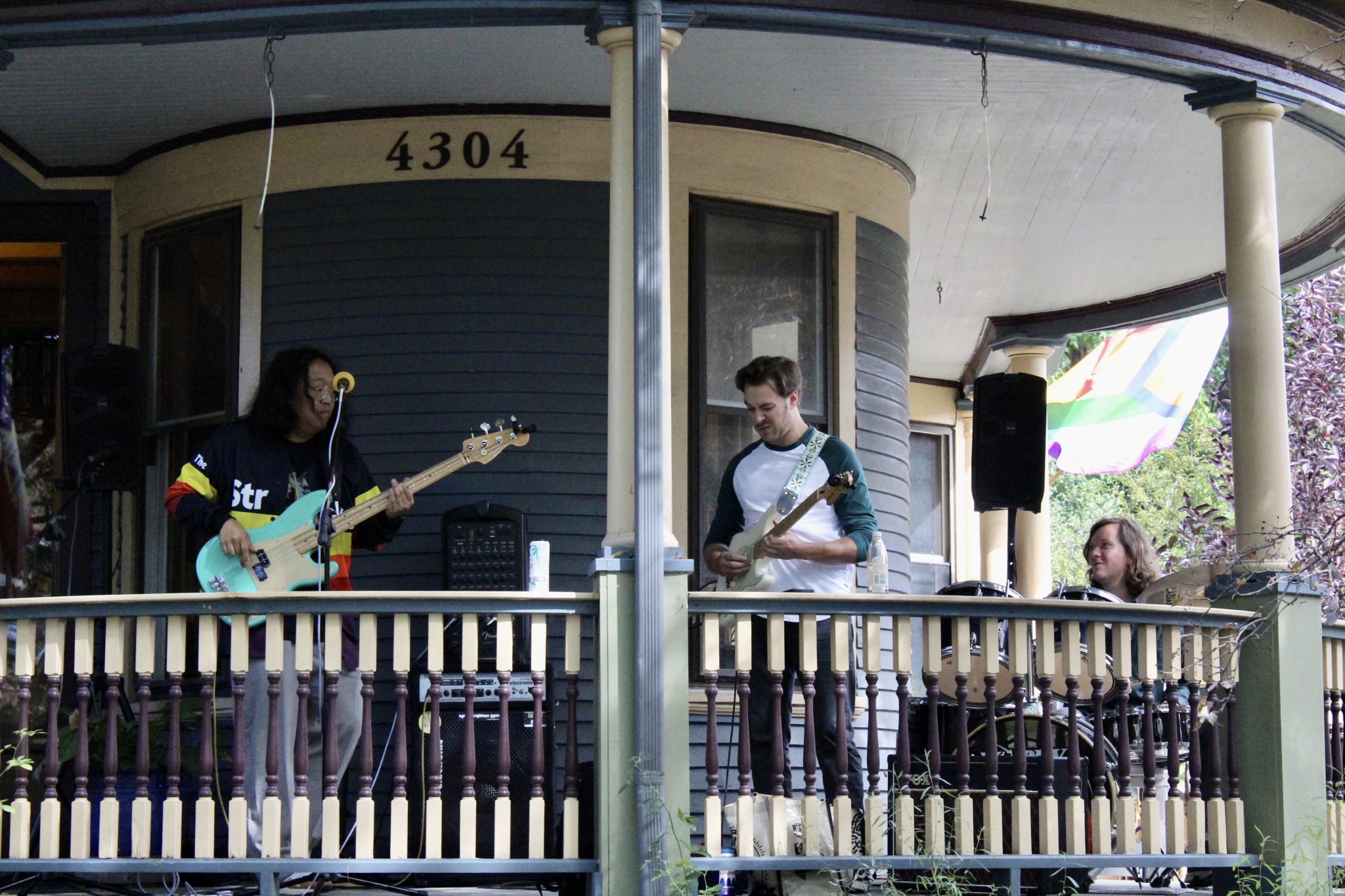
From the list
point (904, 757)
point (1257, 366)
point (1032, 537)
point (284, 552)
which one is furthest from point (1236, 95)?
point (1032, 537)

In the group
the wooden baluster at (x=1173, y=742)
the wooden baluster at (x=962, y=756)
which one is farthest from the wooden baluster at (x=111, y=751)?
the wooden baluster at (x=1173, y=742)

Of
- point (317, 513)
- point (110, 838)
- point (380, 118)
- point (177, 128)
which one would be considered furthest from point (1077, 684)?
point (177, 128)

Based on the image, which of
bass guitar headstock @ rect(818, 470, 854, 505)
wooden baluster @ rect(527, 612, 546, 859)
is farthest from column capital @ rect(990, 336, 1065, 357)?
wooden baluster @ rect(527, 612, 546, 859)

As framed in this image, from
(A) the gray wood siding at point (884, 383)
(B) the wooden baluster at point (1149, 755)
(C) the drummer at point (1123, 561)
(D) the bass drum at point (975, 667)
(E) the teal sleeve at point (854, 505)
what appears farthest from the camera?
(A) the gray wood siding at point (884, 383)

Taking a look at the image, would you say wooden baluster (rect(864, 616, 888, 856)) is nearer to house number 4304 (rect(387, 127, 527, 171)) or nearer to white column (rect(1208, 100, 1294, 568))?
white column (rect(1208, 100, 1294, 568))

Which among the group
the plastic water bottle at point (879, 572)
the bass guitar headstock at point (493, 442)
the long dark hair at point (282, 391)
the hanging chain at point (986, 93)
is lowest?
the plastic water bottle at point (879, 572)

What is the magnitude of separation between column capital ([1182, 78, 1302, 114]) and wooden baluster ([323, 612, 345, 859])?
152 inches

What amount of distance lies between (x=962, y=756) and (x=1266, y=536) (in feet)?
5.16

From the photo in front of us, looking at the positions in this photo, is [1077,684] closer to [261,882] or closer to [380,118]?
[261,882]

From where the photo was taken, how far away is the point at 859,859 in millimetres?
5062

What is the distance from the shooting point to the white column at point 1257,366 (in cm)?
602

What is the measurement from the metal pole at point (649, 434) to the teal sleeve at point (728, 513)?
770mm

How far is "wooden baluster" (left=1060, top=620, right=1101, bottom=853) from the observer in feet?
17.5

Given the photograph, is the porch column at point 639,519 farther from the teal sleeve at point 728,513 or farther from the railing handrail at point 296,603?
the teal sleeve at point 728,513
